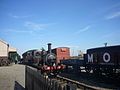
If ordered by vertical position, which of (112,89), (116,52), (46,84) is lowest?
(112,89)

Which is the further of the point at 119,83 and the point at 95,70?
the point at 95,70

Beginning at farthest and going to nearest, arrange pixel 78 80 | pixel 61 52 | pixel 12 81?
pixel 61 52, pixel 78 80, pixel 12 81

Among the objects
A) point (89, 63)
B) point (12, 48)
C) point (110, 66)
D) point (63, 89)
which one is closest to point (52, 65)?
point (89, 63)

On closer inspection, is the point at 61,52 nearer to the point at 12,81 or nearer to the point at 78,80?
the point at 78,80

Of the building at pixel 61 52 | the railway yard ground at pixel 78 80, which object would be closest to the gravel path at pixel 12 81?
the railway yard ground at pixel 78 80

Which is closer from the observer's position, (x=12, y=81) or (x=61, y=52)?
(x=12, y=81)

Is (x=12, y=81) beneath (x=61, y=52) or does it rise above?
beneath

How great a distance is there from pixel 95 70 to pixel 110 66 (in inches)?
145

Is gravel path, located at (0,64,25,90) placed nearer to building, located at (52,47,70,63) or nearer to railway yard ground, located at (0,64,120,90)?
railway yard ground, located at (0,64,120,90)

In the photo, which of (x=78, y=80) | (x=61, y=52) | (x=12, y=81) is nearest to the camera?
(x=12, y=81)

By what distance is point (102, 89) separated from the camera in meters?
17.0

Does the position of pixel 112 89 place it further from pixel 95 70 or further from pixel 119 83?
pixel 95 70

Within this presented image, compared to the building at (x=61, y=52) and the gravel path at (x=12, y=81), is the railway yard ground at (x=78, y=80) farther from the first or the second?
the building at (x=61, y=52)

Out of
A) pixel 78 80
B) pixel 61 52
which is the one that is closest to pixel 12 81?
pixel 78 80
